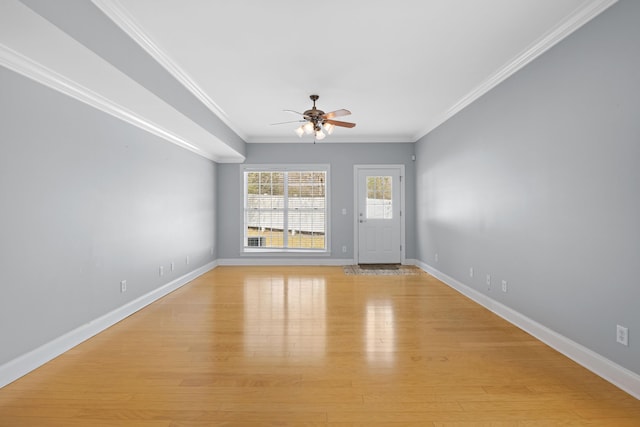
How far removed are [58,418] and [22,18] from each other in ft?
7.42

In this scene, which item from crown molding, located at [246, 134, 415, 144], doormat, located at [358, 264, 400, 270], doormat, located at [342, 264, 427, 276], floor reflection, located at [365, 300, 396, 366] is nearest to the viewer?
floor reflection, located at [365, 300, 396, 366]

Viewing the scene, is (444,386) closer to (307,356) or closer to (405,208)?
(307,356)

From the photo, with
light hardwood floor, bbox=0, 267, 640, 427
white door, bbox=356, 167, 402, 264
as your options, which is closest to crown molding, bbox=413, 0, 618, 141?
white door, bbox=356, 167, 402, 264

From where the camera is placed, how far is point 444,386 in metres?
2.12

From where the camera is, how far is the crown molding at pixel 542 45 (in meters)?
2.28

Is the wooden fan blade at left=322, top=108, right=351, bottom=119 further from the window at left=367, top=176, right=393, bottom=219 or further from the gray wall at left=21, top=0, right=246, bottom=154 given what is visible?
the window at left=367, top=176, right=393, bottom=219

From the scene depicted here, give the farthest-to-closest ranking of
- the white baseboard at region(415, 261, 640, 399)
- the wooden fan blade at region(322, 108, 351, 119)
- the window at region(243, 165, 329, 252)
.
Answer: the window at region(243, 165, 329, 252) → the wooden fan blade at region(322, 108, 351, 119) → the white baseboard at region(415, 261, 640, 399)

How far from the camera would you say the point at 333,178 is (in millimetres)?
6594

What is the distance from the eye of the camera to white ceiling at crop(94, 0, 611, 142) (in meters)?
2.35

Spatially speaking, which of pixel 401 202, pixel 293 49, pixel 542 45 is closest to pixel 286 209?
pixel 401 202

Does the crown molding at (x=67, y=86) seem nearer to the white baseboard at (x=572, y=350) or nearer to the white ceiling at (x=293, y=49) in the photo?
the white ceiling at (x=293, y=49)

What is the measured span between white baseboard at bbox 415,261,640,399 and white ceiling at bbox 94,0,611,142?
2.48 meters

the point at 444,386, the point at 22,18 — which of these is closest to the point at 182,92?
the point at 22,18

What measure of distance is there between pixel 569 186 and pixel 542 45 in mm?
1286
